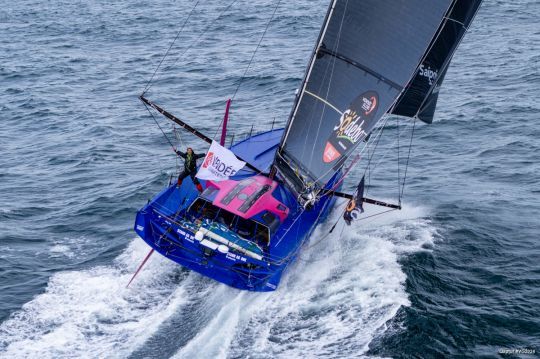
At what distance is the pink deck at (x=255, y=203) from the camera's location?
2008cm

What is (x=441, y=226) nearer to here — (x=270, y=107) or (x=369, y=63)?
(x=369, y=63)

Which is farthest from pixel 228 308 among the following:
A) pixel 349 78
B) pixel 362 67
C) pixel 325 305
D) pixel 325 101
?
pixel 362 67

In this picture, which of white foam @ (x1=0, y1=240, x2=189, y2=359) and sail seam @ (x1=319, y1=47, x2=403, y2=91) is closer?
white foam @ (x1=0, y1=240, x2=189, y2=359)

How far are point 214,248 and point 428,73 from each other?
9.91m

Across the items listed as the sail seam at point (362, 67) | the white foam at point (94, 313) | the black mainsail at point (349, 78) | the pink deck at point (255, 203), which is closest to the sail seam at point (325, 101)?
the black mainsail at point (349, 78)

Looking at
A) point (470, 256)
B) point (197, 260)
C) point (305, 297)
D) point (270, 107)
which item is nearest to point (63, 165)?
point (270, 107)

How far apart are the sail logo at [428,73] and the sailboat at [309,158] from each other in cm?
83

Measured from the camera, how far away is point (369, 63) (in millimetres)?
19250

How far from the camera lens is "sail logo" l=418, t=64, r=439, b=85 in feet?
75.8

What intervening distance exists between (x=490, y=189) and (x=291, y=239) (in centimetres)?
971

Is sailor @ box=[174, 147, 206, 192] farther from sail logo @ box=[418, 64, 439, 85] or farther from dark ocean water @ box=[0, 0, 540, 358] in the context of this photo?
sail logo @ box=[418, 64, 439, 85]

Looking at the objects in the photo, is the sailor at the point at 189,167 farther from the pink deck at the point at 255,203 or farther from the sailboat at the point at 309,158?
the pink deck at the point at 255,203

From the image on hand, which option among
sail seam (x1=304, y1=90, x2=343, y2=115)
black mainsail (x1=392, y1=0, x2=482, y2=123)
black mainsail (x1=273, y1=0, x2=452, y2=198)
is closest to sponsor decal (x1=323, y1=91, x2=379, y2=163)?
black mainsail (x1=273, y1=0, x2=452, y2=198)

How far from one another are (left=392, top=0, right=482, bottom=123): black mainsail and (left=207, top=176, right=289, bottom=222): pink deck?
597 centimetres
